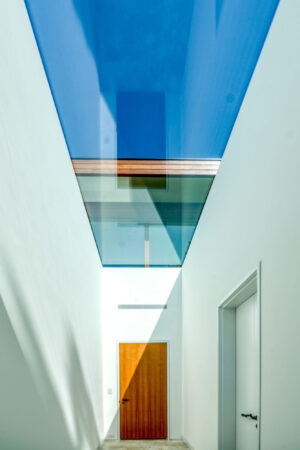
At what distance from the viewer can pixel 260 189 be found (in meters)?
3.13

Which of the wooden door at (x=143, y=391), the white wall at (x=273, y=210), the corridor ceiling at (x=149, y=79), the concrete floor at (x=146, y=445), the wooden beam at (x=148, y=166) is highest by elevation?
the corridor ceiling at (x=149, y=79)

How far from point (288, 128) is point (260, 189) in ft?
2.17

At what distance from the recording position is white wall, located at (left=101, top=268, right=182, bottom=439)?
8367 mm

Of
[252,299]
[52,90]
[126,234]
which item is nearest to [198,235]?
[126,234]

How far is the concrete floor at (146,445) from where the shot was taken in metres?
7.44

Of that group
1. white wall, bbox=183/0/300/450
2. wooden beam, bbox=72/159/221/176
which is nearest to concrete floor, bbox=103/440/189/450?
white wall, bbox=183/0/300/450

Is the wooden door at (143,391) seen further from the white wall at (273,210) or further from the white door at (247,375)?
the white wall at (273,210)

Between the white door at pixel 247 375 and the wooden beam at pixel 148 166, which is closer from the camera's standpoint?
the white door at pixel 247 375

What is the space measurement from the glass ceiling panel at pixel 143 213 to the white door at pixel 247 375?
1.46 metres

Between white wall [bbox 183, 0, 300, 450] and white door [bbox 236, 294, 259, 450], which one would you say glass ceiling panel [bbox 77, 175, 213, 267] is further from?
white door [bbox 236, 294, 259, 450]

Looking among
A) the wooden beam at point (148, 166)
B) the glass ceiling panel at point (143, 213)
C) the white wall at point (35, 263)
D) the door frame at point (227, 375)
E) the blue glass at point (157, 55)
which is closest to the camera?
the white wall at point (35, 263)

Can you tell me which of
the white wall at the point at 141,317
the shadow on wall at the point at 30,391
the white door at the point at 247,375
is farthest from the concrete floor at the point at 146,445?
the white door at the point at 247,375

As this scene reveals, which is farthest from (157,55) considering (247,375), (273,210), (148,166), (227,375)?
(227,375)

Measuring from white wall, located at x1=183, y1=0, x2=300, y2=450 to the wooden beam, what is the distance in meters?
0.31
